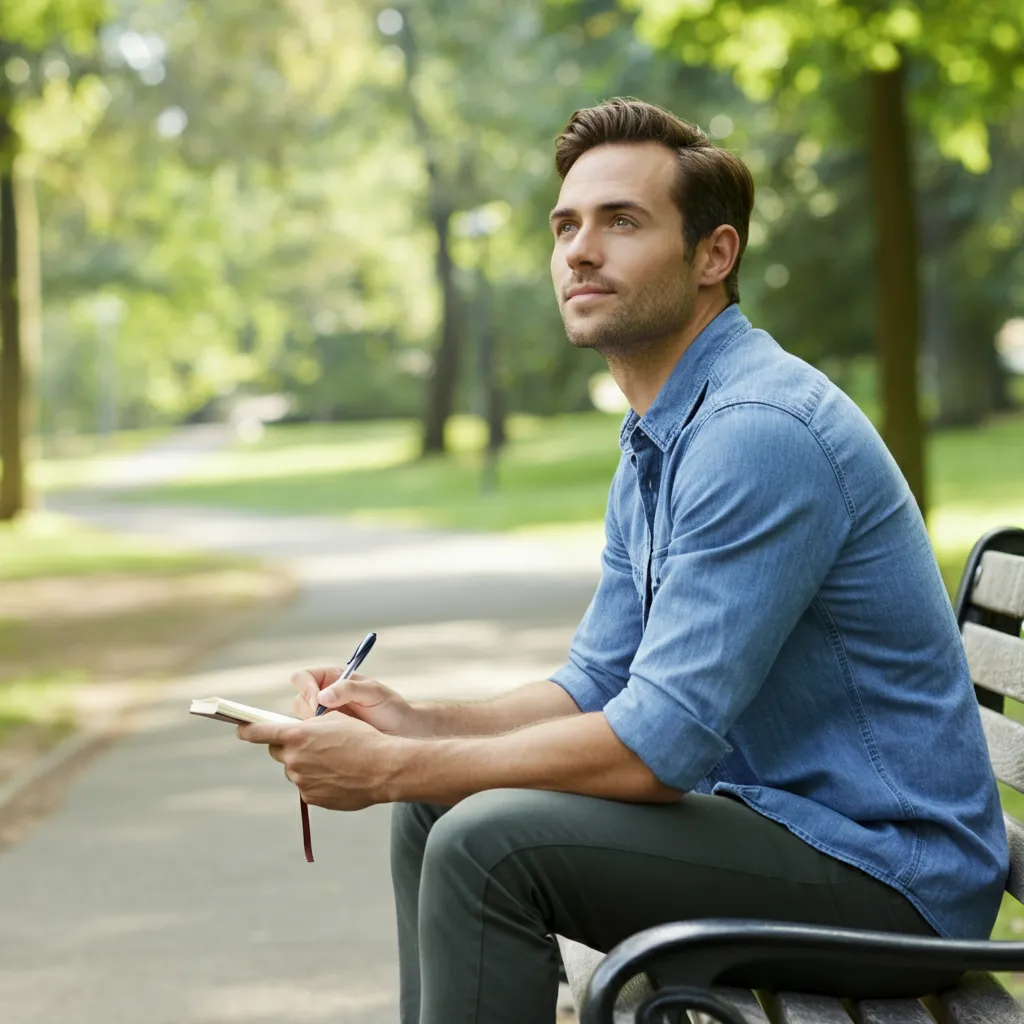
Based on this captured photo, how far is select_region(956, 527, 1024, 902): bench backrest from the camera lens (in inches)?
123

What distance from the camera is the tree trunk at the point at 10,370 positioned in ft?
84.1

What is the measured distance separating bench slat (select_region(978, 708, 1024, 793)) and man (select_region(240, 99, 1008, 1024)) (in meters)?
0.45

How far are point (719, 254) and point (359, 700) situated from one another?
100 cm

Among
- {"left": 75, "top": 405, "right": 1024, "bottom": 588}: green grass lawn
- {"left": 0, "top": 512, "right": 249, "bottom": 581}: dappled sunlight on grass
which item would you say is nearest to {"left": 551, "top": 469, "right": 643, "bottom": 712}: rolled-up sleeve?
Result: {"left": 75, "top": 405, "right": 1024, "bottom": 588}: green grass lawn

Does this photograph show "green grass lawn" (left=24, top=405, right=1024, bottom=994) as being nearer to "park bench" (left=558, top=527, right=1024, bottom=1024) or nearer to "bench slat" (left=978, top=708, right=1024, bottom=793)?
"bench slat" (left=978, top=708, right=1024, bottom=793)

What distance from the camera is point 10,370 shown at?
84.6ft

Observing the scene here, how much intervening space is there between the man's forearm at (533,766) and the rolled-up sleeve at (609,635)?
0.61 m

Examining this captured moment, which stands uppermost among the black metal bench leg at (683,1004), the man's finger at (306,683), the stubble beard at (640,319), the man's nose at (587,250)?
the man's nose at (587,250)

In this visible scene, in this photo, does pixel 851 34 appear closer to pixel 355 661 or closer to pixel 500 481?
pixel 355 661

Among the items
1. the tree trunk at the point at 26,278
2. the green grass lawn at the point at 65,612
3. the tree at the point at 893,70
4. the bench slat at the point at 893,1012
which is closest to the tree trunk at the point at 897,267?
the tree at the point at 893,70

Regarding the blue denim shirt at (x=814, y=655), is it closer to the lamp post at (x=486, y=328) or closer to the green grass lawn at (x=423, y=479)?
the green grass lawn at (x=423, y=479)

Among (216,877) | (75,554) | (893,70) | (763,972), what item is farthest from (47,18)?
(763,972)

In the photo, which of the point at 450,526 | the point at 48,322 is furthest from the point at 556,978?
the point at 48,322

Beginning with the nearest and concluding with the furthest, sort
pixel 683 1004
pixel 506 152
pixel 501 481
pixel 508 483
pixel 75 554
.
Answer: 1. pixel 683 1004
2. pixel 75 554
3. pixel 508 483
4. pixel 501 481
5. pixel 506 152
